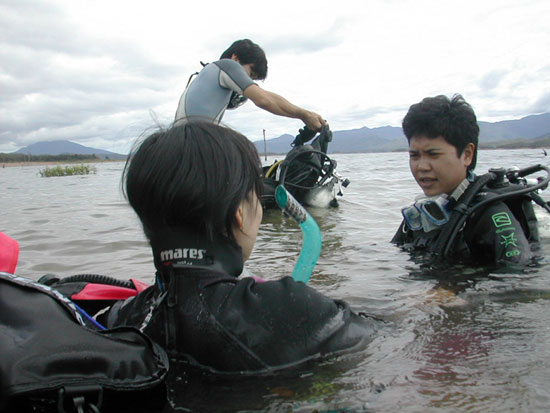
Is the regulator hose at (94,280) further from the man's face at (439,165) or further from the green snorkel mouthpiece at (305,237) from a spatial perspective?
the man's face at (439,165)

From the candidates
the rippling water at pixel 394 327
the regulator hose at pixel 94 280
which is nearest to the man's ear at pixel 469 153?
the rippling water at pixel 394 327

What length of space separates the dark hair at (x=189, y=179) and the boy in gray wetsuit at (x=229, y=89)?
116 inches

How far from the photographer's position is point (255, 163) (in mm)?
1582

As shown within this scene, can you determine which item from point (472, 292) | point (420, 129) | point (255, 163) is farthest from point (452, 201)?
point (255, 163)

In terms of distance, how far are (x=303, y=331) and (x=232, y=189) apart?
51cm

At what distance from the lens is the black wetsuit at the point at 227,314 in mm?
1412

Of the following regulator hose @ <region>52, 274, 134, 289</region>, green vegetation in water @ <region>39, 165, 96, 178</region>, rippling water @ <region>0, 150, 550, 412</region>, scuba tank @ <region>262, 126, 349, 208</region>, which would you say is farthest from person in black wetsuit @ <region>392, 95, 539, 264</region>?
green vegetation in water @ <region>39, 165, 96, 178</region>

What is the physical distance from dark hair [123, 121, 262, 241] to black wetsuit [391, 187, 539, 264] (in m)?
2.09

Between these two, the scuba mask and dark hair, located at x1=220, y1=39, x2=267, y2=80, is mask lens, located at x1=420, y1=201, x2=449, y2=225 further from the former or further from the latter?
dark hair, located at x1=220, y1=39, x2=267, y2=80

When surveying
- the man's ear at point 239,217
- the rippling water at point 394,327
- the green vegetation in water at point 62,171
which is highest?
the green vegetation in water at point 62,171

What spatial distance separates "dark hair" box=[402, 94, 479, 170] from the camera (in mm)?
3346

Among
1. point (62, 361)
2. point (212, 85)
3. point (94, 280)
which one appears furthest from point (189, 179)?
point (212, 85)

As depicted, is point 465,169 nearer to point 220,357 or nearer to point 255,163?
point 255,163

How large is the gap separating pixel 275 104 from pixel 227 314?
3.54 meters
